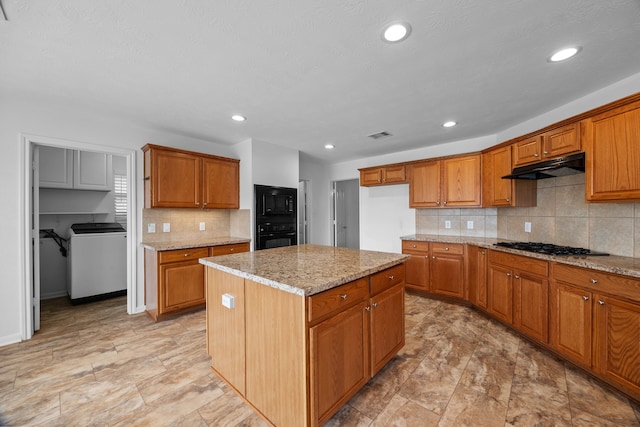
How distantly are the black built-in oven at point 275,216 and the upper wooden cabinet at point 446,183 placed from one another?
79.0 inches

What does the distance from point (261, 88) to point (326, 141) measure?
1.83 m

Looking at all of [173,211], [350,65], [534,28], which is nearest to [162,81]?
[350,65]

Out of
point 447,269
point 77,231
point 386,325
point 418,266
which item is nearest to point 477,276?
point 447,269

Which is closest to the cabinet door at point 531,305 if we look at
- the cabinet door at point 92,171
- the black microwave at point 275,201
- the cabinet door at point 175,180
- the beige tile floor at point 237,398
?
the beige tile floor at point 237,398

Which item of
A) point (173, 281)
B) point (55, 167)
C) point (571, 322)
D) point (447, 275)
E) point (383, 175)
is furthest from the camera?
point (383, 175)

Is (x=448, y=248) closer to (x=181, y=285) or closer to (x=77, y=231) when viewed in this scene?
(x=181, y=285)

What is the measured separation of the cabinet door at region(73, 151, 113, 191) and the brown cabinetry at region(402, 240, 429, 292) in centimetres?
504

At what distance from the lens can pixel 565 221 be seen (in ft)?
8.70

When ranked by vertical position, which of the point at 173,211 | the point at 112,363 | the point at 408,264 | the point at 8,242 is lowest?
the point at 112,363

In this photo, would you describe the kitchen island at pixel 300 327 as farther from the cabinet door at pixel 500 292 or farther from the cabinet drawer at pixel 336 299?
the cabinet door at pixel 500 292

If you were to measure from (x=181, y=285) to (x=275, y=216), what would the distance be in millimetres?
1628

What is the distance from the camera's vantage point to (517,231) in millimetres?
3270

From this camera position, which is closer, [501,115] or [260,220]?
[501,115]

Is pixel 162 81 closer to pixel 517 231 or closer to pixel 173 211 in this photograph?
pixel 173 211
